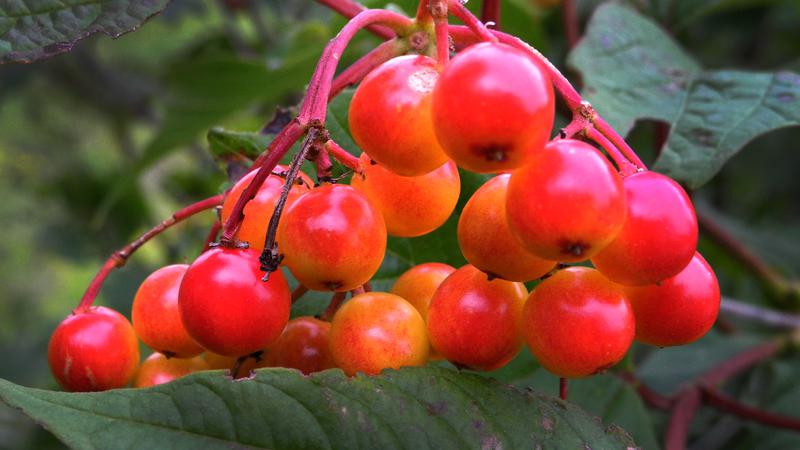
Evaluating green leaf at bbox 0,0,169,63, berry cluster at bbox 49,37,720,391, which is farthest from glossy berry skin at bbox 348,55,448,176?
green leaf at bbox 0,0,169,63

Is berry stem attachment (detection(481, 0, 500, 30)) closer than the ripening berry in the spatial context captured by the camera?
No

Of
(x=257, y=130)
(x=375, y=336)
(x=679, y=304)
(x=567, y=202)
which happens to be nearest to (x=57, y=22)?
(x=375, y=336)

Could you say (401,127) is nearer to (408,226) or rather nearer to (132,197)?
(408,226)

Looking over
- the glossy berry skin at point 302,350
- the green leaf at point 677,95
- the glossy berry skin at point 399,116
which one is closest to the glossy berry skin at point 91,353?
the glossy berry skin at point 302,350

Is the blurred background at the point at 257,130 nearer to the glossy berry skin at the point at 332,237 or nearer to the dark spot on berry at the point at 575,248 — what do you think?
the glossy berry skin at the point at 332,237

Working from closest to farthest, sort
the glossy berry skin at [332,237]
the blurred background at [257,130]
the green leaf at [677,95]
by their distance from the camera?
the glossy berry skin at [332,237] → the green leaf at [677,95] → the blurred background at [257,130]

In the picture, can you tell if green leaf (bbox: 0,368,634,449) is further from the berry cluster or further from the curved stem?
the curved stem
